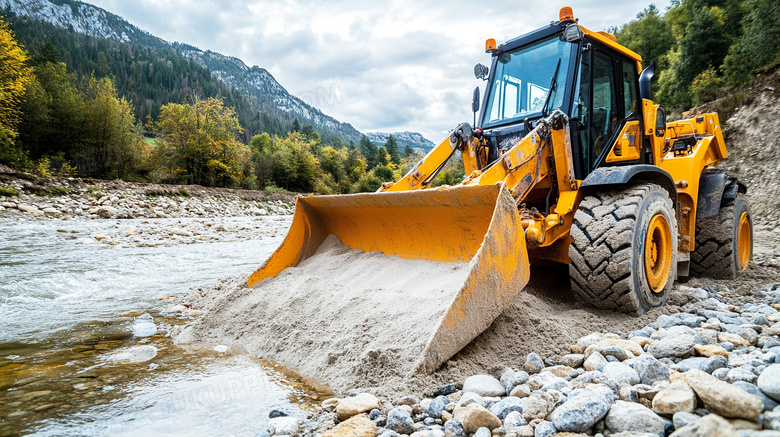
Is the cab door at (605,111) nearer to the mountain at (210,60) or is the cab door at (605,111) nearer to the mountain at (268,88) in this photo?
the mountain at (210,60)

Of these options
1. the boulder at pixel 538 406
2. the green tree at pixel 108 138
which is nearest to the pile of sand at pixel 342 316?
the boulder at pixel 538 406

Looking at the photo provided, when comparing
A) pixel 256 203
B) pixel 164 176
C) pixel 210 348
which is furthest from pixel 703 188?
pixel 164 176

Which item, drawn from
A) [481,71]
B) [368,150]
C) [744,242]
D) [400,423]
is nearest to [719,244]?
[744,242]

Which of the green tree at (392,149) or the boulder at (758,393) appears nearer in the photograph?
the boulder at (758,393)

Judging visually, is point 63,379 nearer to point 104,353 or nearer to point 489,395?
point 104,353

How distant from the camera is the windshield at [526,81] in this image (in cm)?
394

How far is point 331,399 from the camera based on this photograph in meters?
2.20

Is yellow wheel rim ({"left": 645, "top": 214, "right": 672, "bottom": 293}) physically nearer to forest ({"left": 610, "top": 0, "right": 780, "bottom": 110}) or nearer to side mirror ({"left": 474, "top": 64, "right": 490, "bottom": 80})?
side mirror ({"left": 474, "top": 64, "right": 490, "bottom": 80})

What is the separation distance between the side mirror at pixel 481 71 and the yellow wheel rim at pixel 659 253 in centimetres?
232

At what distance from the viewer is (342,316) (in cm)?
297

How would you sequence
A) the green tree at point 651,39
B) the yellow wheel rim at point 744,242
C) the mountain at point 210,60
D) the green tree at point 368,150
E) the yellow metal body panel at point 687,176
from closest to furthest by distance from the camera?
the yellow metal body panel at point 687,176 → the yellow wheel rim at point 744,242 → the green tree at point 651,39 → the green tree at point 368,150 → the mountain at point 210,60

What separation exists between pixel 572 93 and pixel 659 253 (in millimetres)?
1642

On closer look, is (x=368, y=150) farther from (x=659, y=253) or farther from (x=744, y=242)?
(x=659, y=253)

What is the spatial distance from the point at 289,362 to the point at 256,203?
30.5 meters
